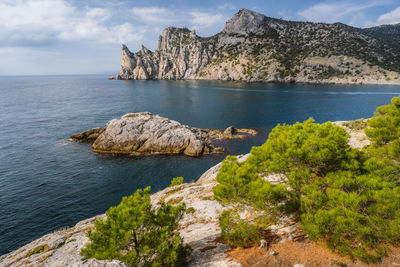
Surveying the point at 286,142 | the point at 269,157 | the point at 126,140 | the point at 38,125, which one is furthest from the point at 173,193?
the point at 38,125

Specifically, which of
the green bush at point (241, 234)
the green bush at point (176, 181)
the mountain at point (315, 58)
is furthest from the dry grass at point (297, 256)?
the mountain at point (315, 58)

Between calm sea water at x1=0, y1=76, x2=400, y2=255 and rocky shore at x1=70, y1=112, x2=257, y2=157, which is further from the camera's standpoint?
rocky shore at x1=70, y1=112, x2=257, y2=157

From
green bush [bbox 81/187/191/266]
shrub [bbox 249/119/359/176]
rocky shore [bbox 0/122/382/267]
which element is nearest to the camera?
green bush [bbox 81/187/191/266]

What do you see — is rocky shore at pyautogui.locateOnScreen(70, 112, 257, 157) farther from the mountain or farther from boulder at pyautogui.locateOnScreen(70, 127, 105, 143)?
the mountain

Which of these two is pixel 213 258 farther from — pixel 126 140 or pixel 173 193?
pixel 126 140

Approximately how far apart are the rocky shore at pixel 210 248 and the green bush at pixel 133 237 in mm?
910

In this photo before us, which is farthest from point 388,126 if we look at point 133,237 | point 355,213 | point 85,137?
point 85,137

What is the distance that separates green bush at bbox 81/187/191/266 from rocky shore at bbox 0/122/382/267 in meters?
0.91

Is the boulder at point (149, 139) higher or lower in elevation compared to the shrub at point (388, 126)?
lower

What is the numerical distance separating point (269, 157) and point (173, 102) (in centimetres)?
9037

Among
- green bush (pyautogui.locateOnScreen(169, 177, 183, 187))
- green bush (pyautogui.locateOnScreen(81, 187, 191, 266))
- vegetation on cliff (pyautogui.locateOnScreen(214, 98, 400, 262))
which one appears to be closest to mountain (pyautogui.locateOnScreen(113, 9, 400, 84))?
green bush (pyautogui.locateOnScreen(169, 177, 183, 187))

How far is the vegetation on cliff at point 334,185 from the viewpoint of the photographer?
8.54m

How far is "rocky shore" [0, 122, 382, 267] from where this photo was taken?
32.6ft

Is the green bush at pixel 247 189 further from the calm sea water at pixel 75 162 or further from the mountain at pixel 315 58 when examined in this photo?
the mountain at pixel 315 58
